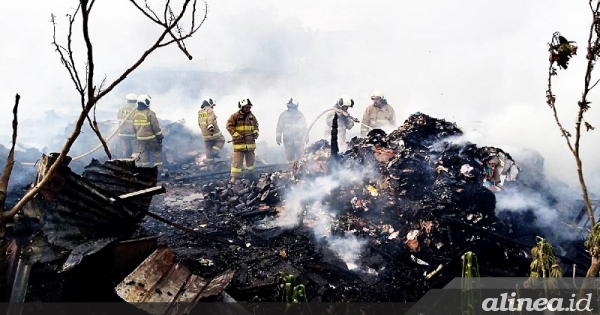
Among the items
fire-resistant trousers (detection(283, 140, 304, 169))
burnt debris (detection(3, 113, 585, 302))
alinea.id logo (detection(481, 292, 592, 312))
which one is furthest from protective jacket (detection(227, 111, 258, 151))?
alinea.id logo (detection(481, 292, 592, 312))

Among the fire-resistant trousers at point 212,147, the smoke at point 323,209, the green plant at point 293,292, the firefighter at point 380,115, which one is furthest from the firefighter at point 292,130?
the green plant at point 293,292

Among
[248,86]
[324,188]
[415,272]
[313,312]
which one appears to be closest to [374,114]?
[324,188]

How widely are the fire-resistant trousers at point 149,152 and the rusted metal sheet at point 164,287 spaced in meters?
8.04

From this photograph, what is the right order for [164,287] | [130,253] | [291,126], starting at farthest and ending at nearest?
1. [291,126]
2. [130,253]
3. [164,287]

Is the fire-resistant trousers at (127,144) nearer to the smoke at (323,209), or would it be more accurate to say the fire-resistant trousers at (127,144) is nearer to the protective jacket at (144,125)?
the protective jacket at (144,125)

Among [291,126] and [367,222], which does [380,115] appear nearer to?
[291,126]

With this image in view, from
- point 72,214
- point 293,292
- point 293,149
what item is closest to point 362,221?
point 293,292

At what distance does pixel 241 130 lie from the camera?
10.1m

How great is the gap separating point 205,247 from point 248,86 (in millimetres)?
20984

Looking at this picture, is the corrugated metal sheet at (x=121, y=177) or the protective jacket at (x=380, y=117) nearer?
the corrugated metal sheet at (x=121, y=177)

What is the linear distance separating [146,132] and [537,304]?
34.4ft

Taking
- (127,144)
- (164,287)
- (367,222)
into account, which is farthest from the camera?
(127,144)

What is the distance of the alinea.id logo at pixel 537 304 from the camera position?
2910mm

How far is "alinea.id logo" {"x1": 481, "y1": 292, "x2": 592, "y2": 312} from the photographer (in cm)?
291
